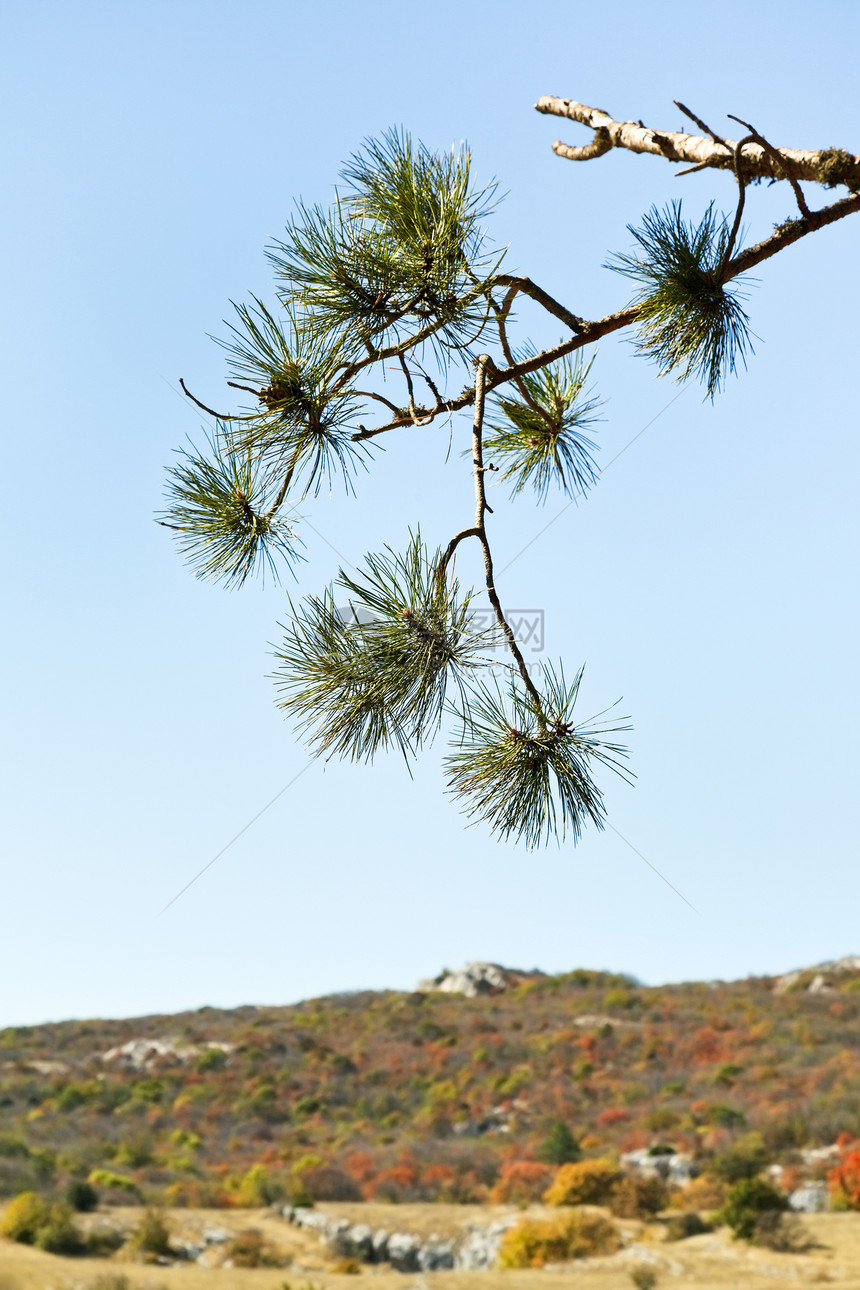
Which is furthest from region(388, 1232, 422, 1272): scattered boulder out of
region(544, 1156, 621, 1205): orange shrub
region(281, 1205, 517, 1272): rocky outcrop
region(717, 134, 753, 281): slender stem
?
region(717, 134, 753, 281): slender stem

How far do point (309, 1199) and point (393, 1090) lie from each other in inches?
98.3

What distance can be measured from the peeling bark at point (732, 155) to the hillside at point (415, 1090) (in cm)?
1129

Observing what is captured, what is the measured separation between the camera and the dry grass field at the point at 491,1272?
9156 mm

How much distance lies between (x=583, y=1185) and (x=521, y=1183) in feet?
2.23

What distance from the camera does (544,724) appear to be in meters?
1.32

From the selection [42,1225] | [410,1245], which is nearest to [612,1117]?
[410,1245]

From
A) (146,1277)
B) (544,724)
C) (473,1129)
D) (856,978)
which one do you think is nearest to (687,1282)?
(473,1129)

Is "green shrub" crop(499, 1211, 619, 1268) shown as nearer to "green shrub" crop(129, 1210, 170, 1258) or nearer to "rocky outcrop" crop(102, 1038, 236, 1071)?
"green shrub" crop(129, 1210, 170, 1258)

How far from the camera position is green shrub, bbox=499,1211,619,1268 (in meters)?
9.94

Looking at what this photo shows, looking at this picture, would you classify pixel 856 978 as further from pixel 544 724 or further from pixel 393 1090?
pixel 544 724

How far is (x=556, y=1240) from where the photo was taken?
33.4 feet

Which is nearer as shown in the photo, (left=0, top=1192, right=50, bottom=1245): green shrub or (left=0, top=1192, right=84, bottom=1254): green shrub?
(left=0, top=1192, right=84, bottom=1254): green shrub

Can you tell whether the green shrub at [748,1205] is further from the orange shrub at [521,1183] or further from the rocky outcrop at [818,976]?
the rocky outcrop at [818,976]

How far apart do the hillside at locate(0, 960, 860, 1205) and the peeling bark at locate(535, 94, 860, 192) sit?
11.3 m
